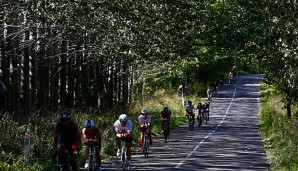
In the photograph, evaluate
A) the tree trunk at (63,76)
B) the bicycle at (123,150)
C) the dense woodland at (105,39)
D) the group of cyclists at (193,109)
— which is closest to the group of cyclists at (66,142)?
the bicycle at (123,150)

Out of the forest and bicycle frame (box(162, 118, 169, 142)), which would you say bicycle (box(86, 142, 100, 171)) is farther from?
bicycle frame (box(162, 118, 169, 142))

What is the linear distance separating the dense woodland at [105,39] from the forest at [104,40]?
0.03 meters

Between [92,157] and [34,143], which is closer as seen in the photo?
[92,157]

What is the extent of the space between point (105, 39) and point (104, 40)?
0.27m

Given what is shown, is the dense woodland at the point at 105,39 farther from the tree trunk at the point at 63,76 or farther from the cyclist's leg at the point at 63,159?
the cyclist's leg at the point at 63,159

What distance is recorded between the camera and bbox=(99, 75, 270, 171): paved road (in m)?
18.2

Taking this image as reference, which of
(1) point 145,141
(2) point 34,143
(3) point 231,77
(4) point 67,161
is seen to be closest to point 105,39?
(1) point 145,141

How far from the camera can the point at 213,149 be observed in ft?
78.3

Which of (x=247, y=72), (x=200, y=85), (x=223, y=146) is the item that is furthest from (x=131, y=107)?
(x=247, y=72)

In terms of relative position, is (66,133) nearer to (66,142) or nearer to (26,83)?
(66,142)

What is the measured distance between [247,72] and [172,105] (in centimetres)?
7082

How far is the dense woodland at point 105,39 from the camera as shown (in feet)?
54.8

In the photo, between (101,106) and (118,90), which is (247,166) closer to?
(101,106)

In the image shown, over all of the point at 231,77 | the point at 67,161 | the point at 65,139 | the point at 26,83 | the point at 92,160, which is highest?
the point at 231,77
